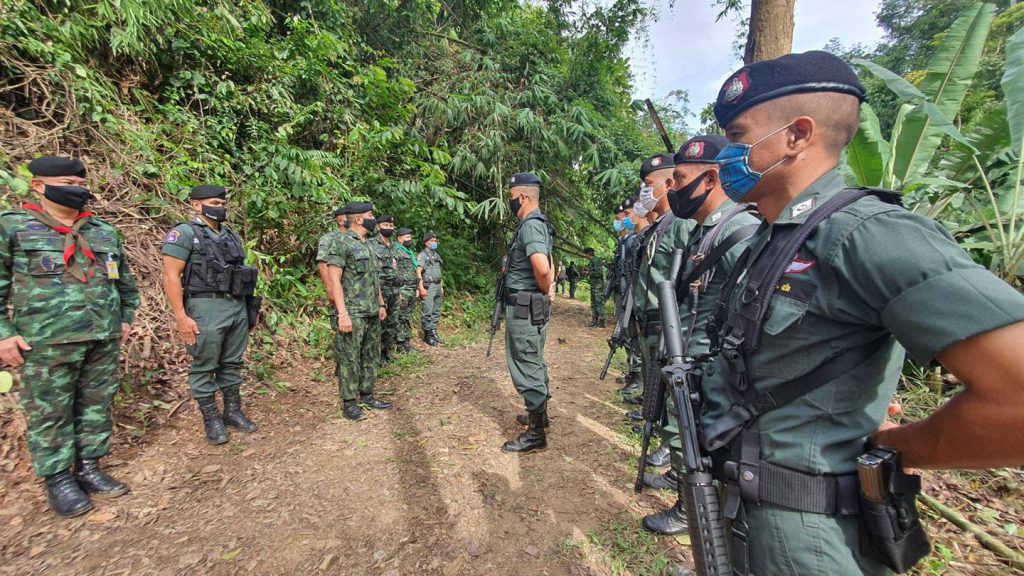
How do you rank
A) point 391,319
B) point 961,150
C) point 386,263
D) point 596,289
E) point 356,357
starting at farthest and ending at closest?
point 596,289 < point 391,319 < point 386,263 < point 356,357 < point 961,150

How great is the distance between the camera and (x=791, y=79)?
1.12 m

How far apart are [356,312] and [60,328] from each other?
2.13m

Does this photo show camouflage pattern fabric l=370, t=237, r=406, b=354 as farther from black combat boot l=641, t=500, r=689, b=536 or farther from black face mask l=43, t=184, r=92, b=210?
black combat boot l=641, t=500, r=689, b=536

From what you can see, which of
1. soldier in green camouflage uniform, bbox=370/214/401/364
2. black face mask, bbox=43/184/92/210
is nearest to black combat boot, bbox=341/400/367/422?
soldier in green camouflage uniform, bbox=370/214/401/364

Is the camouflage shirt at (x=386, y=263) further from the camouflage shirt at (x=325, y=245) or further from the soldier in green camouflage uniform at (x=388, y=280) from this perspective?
the camouflage shirt at (x=325, y=245)

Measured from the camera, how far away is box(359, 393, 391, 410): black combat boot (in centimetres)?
450

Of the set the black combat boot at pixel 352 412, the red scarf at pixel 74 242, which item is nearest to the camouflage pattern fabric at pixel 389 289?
the black combat boot at pixel 352 412

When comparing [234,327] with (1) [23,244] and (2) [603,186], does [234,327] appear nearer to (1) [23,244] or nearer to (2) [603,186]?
(1) [23,244]

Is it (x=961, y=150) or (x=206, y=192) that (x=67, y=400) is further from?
(x=961, y=150)

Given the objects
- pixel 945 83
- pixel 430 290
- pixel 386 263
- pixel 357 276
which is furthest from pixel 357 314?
pixel 945 83

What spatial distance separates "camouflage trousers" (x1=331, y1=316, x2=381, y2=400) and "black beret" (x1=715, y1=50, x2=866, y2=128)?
3952 millimetres

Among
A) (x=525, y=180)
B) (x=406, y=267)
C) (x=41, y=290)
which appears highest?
(x=525, y=180)

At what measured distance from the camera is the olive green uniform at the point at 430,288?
7.89 metres

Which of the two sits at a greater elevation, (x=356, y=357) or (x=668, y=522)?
(x=356, y=357)
